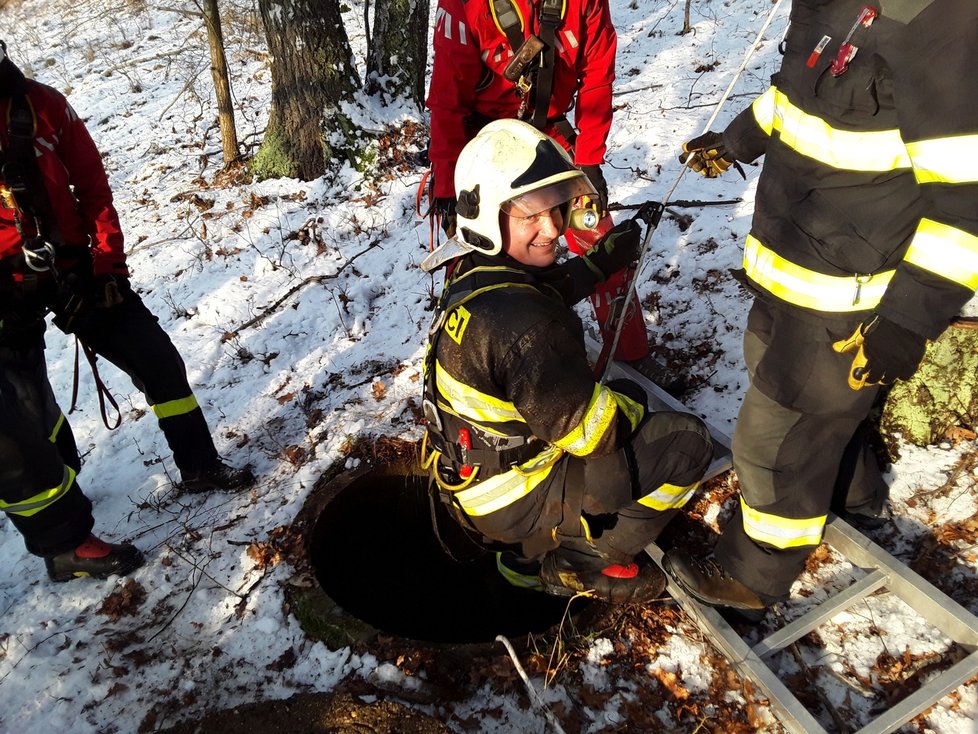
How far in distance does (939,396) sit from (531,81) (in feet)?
9.02

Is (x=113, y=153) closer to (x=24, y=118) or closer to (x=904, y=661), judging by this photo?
(x=24, y=118)

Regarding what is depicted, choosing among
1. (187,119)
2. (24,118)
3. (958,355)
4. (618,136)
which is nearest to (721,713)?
(958,355)

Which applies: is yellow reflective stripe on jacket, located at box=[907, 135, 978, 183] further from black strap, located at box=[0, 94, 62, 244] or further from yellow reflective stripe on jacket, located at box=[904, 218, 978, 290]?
black strap, located at box=[0, 94, 62, 244]

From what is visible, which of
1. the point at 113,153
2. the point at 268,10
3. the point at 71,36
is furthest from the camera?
the point at 71,36

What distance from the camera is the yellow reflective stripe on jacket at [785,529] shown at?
2557 mm

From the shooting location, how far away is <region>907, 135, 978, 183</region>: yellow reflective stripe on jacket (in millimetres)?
1690

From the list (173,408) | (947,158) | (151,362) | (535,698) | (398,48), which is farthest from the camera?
(398,48)

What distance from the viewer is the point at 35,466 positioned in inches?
124

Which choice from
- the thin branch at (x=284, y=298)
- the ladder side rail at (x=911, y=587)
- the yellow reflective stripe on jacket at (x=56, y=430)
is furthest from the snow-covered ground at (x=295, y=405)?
the yellow reflective stripe on jacket at (x=56, y=430)

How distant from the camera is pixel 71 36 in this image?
13336 mm

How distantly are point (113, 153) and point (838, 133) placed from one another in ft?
31.9

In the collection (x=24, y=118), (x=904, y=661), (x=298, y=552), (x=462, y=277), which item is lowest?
(x=298, y=552)

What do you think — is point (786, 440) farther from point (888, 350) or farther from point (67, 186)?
point (67, 186)

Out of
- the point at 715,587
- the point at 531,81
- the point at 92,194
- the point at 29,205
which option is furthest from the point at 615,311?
the point at 29,205
